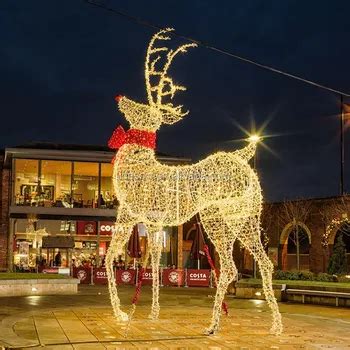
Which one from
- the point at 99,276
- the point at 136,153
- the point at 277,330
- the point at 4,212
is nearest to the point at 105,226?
the point at 4,212

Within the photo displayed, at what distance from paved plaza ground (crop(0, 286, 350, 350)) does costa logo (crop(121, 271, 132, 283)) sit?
9.58 meters

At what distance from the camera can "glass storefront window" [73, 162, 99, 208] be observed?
37.1 m

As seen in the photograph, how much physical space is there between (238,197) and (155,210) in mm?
1724

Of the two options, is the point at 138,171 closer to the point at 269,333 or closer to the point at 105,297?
the point at 269,333

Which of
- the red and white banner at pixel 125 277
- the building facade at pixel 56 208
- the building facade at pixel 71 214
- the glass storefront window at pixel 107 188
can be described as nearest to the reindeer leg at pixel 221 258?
the red and white banner at pixel 125 277

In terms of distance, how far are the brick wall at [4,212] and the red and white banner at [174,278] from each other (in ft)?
34.5

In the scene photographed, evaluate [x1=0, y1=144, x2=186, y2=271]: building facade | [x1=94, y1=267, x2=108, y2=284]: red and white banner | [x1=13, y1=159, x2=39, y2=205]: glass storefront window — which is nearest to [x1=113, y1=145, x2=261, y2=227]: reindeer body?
[x1=94, y1=267, x2=108, y2=284]: red and white banner

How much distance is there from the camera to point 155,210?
12320mm

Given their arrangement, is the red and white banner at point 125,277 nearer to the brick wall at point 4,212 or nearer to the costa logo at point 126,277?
the costa logo at point 126,277

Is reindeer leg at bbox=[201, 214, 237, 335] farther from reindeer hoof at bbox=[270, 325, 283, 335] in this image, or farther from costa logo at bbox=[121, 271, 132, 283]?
costa logo at bbox=[121, 271, 132, 283]

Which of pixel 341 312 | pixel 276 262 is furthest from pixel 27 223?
pixel 341 312

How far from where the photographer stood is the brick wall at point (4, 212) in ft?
116

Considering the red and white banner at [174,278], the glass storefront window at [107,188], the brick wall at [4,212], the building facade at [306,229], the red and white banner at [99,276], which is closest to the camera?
the red and white banner at [174,278]

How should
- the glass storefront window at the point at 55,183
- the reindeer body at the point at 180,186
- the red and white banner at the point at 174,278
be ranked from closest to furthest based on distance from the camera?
the reindeer body at the point at 180,186 < the red and white banner at the point at 174,278 < the glass storefront window at the point at 55,183
